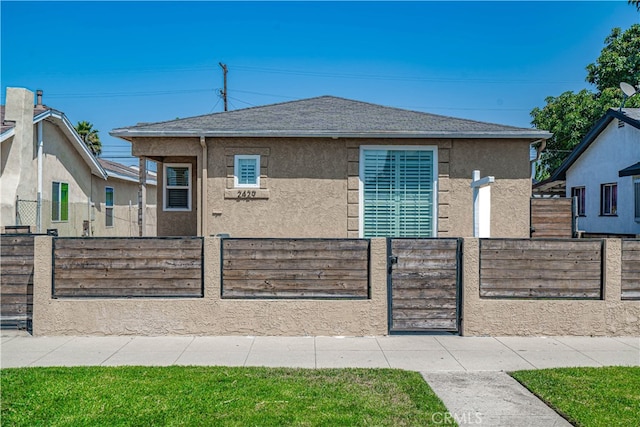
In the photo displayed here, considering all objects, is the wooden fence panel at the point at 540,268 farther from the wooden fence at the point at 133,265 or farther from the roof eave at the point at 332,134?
the roof eave at the point at 332,134

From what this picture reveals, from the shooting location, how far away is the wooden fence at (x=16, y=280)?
8336 mm

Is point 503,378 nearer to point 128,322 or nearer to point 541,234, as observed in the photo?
point 128,322

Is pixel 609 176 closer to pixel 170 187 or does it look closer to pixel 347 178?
pixel 347 178

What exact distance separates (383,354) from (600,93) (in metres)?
27.4

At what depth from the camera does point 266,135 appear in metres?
12.5

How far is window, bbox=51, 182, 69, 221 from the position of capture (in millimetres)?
19469

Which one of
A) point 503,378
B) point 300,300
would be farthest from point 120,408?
point 503,378

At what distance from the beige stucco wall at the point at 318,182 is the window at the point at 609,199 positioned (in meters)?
8.85

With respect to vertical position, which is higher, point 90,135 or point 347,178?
point 90,135

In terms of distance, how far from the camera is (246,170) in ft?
42.3

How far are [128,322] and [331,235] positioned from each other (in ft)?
19.2

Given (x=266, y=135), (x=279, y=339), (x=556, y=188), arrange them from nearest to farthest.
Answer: (x=279, y=339)
(x=266, y=135)
(x=556, y=188)

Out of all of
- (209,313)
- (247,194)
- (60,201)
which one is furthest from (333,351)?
(60,201)

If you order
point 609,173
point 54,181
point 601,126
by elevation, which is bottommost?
point 54,181
